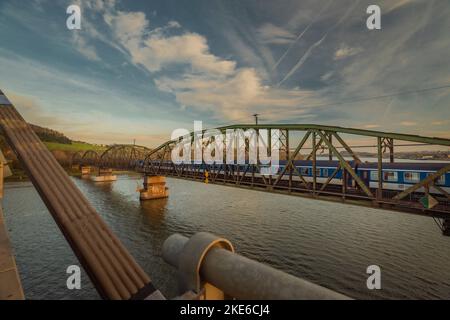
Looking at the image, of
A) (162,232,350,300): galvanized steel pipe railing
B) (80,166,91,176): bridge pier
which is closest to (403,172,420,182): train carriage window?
(162,232,350,300): galvanized steel pipe railing

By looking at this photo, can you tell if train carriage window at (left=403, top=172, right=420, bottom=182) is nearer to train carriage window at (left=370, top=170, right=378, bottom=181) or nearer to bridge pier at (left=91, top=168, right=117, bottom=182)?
train carriage window at (left=370, top=170, right=378, bottom=181)

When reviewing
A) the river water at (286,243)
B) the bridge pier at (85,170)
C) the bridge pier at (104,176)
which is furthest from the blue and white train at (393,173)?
the bridge pier at (85,170)

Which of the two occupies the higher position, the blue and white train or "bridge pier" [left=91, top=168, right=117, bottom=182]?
the blue and white train

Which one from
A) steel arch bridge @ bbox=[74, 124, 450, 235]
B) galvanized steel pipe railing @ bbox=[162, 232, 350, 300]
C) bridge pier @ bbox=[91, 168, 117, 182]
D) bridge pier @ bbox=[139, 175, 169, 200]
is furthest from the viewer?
bridge pier @ bbox=[91, 168, 117, 182]

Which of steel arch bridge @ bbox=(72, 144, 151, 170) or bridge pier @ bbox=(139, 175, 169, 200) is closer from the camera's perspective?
bridge pier @ bbox=(139, 175, 169, 200)
